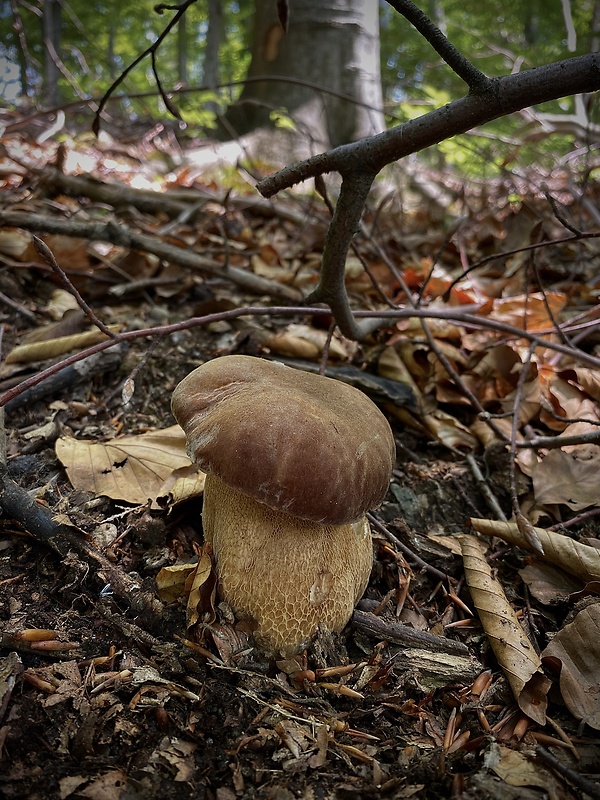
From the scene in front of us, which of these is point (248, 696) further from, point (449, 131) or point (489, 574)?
point (449, 131)

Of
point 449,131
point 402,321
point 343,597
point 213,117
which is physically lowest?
point 343,597

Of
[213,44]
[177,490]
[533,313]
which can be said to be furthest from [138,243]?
[213,44]

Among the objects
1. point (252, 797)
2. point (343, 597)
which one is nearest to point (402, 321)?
point (343, 597)

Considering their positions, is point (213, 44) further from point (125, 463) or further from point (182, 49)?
point (125, 463)

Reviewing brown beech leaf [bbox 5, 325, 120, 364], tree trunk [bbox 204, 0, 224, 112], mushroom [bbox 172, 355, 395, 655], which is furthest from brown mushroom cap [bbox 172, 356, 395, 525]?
tree trunk [bbox 204, 0, 224, 112]

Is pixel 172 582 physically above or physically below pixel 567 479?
below
